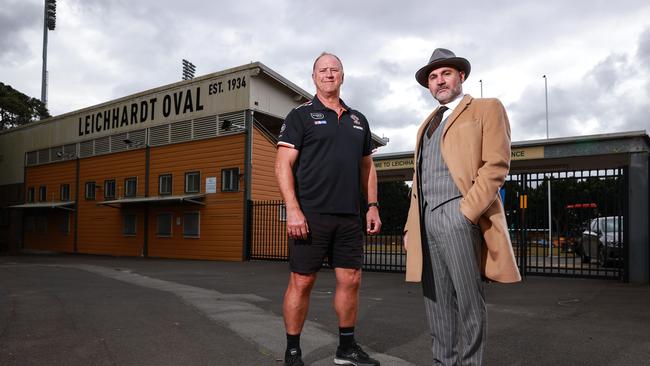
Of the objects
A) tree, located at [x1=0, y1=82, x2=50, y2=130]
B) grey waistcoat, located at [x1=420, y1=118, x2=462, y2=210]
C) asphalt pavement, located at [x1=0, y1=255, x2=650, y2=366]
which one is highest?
tree, located at [x1=0, y1=82, x2=50, y2=130]

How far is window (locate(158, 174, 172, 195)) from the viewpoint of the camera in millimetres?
20022

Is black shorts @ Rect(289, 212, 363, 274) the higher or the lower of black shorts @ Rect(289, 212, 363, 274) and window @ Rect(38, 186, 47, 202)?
the lower

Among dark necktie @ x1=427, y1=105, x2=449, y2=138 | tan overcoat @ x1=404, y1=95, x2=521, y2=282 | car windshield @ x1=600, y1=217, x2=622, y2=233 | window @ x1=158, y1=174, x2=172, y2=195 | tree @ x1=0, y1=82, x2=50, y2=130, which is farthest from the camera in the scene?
tree @ x1=0, y1=82, x2=50, y2=130

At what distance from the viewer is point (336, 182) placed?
3316 mm

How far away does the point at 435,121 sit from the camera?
2891 mm

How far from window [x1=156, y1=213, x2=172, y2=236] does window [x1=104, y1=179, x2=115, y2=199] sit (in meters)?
3.87

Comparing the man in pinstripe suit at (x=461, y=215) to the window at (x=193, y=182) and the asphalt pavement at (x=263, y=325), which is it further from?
the window at (x=193, y=182)

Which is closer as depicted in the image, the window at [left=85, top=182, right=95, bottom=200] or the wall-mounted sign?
the wall-mounted sign

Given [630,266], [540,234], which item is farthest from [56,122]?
[630,266]

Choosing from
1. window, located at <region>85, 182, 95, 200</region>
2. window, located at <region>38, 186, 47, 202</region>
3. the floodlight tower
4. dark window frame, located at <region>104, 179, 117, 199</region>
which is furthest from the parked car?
the floodlight tower

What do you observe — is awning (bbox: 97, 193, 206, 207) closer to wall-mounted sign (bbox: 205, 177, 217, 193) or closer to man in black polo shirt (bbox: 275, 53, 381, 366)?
wall-mounted sign (bbox: 205, 177, 217, 193)

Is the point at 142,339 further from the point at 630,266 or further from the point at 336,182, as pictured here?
the point at 630,266

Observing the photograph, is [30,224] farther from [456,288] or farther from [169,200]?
[456,288]

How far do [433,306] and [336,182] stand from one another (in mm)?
992
